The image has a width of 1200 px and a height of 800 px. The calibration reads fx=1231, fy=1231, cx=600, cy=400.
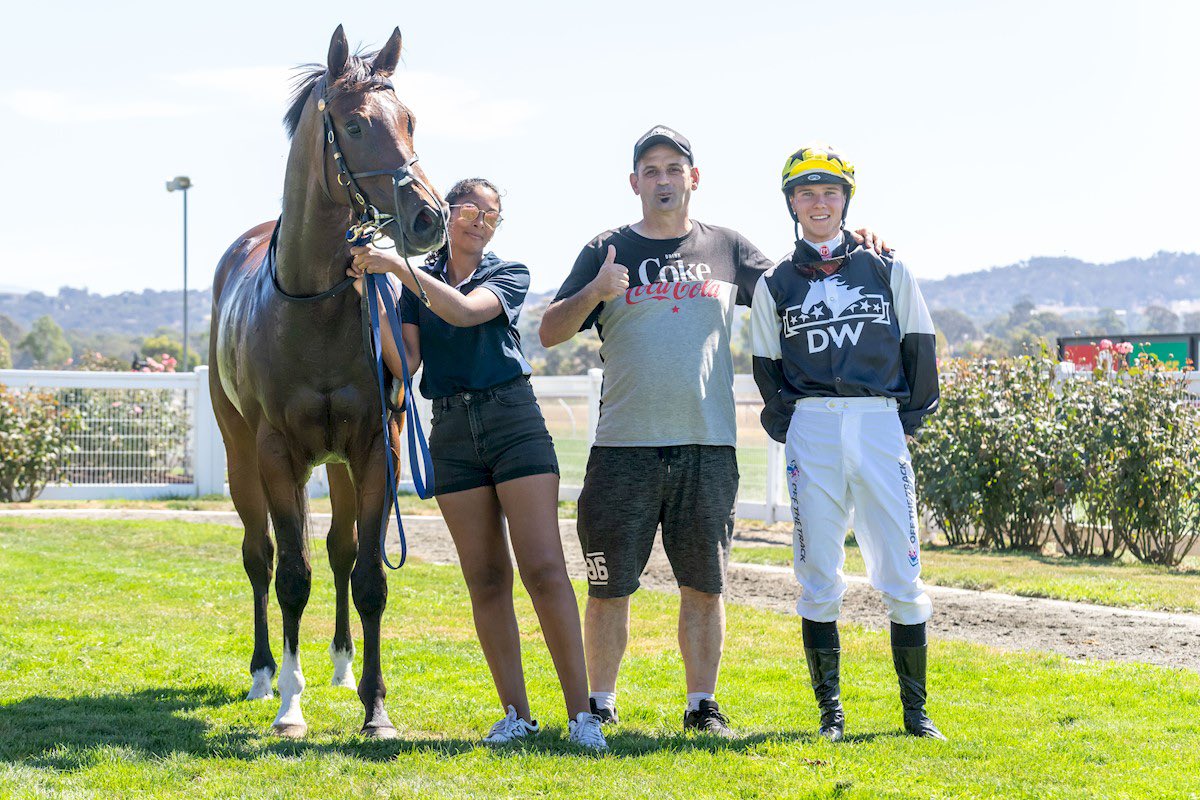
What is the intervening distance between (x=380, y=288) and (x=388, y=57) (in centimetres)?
90

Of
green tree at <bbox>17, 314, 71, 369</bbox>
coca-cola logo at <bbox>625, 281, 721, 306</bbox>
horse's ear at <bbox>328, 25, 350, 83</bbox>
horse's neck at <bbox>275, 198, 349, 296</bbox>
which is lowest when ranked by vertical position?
coca-cola logo at <bbox>625, 281, 721, 306</bbox>

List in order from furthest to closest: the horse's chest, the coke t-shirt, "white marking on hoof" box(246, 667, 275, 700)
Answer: "white marking on hoof" box(246, 667, 275, 700) → the horse's chest → the coke t-shirt

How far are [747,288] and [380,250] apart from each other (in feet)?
4.74

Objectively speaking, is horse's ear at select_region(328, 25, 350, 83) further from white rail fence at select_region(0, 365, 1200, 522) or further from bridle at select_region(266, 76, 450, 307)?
white rail fence at select_region(0, 365, 1200, 522)

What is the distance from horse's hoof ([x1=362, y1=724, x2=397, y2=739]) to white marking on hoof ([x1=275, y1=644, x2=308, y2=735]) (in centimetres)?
28

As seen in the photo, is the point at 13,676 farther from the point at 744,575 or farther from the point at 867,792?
the point at 744,575

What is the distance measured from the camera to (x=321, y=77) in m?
4.76

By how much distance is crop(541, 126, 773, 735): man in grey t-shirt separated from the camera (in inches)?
183

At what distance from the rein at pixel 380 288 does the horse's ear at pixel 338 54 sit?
0.07m

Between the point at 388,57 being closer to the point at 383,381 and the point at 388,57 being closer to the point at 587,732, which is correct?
the point at 383,381

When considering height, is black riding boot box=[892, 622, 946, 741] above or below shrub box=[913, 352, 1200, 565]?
below

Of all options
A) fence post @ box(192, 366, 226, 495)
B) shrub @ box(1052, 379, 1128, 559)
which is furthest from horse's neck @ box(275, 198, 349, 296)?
fence post @ box(192, 366, 226, 495)

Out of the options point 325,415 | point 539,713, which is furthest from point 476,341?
point 539,713

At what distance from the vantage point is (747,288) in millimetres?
4840
